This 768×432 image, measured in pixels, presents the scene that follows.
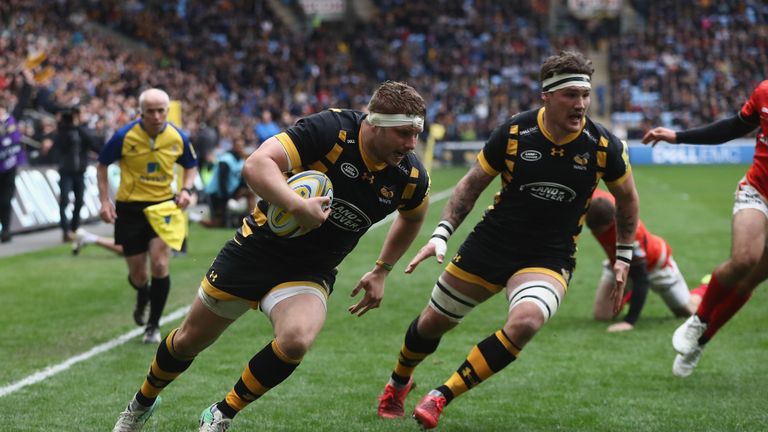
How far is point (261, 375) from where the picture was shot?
207 inches

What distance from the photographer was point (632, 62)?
160ft

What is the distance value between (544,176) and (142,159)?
4464 millimetres

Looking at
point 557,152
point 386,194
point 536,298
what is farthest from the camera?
point 557,152

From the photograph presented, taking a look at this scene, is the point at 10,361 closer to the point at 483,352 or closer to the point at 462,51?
the point at 483,352

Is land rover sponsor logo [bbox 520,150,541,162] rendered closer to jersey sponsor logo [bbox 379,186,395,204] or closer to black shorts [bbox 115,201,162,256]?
jersey sponsor logo [bbox 379,186,395,204]

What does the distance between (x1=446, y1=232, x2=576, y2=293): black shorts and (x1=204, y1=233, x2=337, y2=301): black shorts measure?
1.18 metres

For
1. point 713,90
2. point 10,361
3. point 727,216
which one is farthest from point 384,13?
point 10,361

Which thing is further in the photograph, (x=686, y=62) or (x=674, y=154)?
(x=686, y=62)

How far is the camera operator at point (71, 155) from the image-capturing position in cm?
1727

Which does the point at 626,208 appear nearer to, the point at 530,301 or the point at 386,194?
the point at 530,301

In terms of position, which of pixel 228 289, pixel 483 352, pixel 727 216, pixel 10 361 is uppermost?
pixel 228 289

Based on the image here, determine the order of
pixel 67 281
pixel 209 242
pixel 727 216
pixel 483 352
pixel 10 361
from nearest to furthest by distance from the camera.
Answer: pixel 483 352 → pixel 10 361 → pixel 67 281 → pixel 209 242 → pixel 727 216

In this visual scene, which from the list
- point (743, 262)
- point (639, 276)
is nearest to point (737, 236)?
point (743, 262)

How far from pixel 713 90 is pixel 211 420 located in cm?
4403
